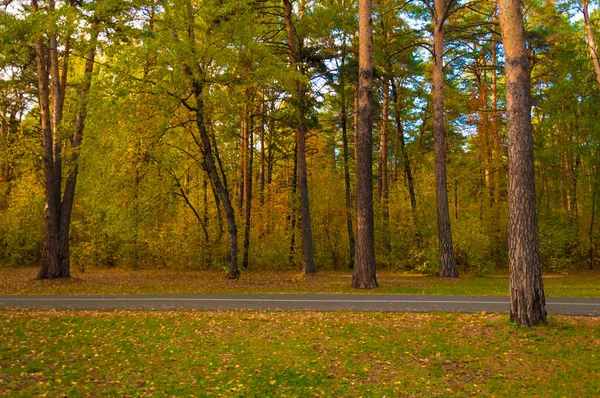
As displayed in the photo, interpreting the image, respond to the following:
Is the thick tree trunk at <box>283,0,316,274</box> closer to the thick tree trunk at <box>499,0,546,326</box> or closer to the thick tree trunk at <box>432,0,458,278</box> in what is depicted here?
the thick tree trunk at <box>432,0,458,278</box>

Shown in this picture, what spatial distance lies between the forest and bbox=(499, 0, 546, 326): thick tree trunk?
19.8ft

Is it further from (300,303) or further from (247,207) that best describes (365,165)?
(247,207)

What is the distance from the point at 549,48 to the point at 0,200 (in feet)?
110

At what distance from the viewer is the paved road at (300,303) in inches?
416

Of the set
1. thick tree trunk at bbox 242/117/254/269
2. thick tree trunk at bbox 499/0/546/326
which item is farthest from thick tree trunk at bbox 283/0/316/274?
thick tree trunk at bbox 499/0/546/326

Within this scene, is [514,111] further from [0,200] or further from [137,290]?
[0,200]

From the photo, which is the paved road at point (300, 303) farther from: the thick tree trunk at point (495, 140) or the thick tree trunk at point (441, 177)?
the thick tree trunk at point (495, 140)

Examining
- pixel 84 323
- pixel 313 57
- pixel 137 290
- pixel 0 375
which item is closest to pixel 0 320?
pixel 84 323

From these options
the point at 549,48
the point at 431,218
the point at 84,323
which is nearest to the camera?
the point at 84,323

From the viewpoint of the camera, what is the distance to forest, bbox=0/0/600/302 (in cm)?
1644

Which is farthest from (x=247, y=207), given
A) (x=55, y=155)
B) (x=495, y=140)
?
(x=495, y=140)

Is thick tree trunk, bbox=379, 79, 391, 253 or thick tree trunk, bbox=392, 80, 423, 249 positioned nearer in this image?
thick tree trunk, bbox=392, 80, 423, 249

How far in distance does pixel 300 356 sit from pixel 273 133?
2006 centimetres

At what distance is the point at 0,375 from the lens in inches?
244
